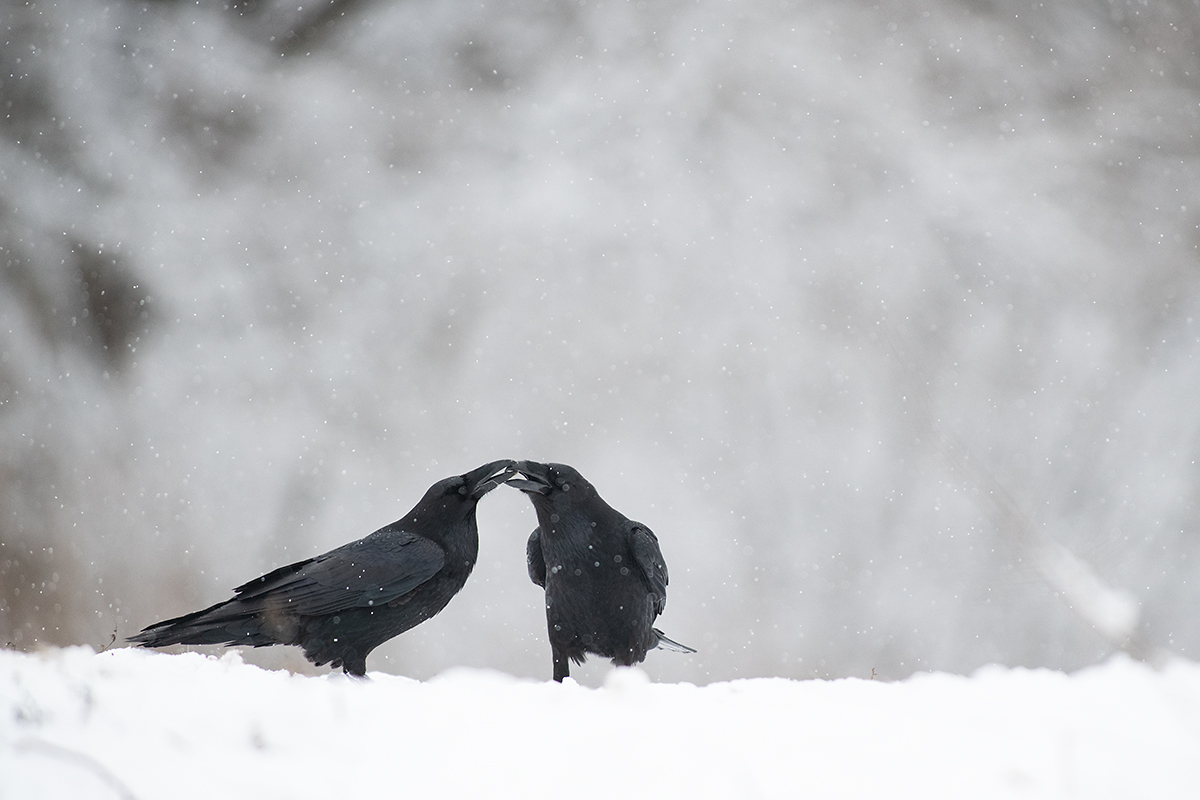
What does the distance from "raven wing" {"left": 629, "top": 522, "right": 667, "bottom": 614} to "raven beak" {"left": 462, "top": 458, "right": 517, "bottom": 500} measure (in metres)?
0.77

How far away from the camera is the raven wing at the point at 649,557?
4.61 meters

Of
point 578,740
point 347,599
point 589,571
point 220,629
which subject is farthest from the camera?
point 589,571

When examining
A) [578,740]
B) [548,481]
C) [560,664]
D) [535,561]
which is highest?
[548,481]

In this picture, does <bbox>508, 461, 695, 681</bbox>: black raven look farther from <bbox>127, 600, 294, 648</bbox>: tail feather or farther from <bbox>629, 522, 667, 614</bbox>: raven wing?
<bbox>127, 600, 294, 648</bbox>: tail feather

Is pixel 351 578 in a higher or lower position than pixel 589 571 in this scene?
higher

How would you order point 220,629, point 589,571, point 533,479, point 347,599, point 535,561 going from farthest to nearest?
point 535,561 → point 533,479 → point 589,571 → point 347,599 → point 220,629

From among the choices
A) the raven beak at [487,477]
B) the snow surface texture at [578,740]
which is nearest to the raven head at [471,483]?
the raven beak at [487,477]

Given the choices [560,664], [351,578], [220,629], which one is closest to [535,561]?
[560,664]

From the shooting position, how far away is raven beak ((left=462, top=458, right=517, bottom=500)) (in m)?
4.58

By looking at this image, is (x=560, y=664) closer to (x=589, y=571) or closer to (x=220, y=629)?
(x=589, y=571)

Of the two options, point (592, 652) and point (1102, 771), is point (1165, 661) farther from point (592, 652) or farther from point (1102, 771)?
point (592, 652)

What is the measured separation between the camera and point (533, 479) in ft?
15.1

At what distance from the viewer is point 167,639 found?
3807mm

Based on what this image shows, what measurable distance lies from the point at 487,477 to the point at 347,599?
38.1 inches
